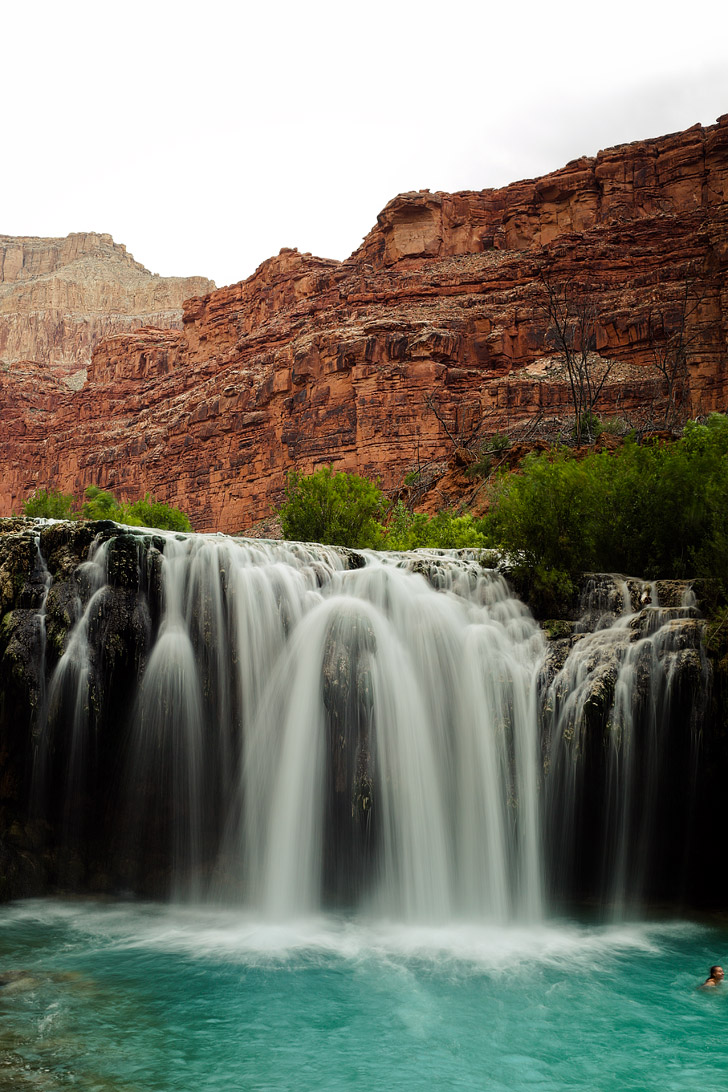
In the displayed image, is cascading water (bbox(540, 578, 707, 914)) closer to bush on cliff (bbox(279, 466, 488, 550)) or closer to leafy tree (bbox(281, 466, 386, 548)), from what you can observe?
bush on cliff (bbox(279, 466, 488, 550))

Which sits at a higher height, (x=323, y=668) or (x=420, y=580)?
(x=420, y=580)

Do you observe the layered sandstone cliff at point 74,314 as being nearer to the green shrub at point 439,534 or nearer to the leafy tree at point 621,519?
the green shrub at point 439,534

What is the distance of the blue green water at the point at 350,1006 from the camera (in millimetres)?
7461

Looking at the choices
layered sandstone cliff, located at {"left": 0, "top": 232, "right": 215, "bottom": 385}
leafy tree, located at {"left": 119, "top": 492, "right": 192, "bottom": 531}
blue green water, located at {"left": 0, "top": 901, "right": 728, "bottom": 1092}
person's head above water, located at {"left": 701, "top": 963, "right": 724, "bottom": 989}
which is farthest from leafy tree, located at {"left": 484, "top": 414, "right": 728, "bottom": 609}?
layered sandstone cliff, located at {"left": 0, "top": 232, "right": 215, "bottom": 385}

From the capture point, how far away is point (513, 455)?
3638 cm

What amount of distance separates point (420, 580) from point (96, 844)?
700cm

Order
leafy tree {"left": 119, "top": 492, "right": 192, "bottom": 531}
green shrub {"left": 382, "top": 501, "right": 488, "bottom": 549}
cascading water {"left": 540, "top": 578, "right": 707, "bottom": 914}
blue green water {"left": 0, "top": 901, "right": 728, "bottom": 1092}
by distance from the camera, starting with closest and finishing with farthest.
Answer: blue green water {"left": 0, "top": 901, "right": 728, "bottom": 1092}
cascading water {"left": 540, "top": 578, "right": 707, "bottom": 914}
green shrub {"left": 382, "top": 501, "right": 488, "bottom": 549}
leafy tree {"left": 119, "top": 492, "right": 192, "bottom": 531}

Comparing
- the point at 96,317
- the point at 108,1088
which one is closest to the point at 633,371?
the point at 108,1088

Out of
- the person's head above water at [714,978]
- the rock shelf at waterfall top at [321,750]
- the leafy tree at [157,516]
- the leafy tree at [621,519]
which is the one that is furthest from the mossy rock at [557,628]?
the leafy tree at [157,516]

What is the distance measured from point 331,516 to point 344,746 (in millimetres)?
18428

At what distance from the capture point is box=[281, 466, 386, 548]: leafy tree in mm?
30547

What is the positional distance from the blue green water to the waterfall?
0.84 m

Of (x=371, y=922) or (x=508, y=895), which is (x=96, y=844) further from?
(x=508, y=895)

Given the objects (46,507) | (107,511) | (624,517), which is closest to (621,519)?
(624,517)
